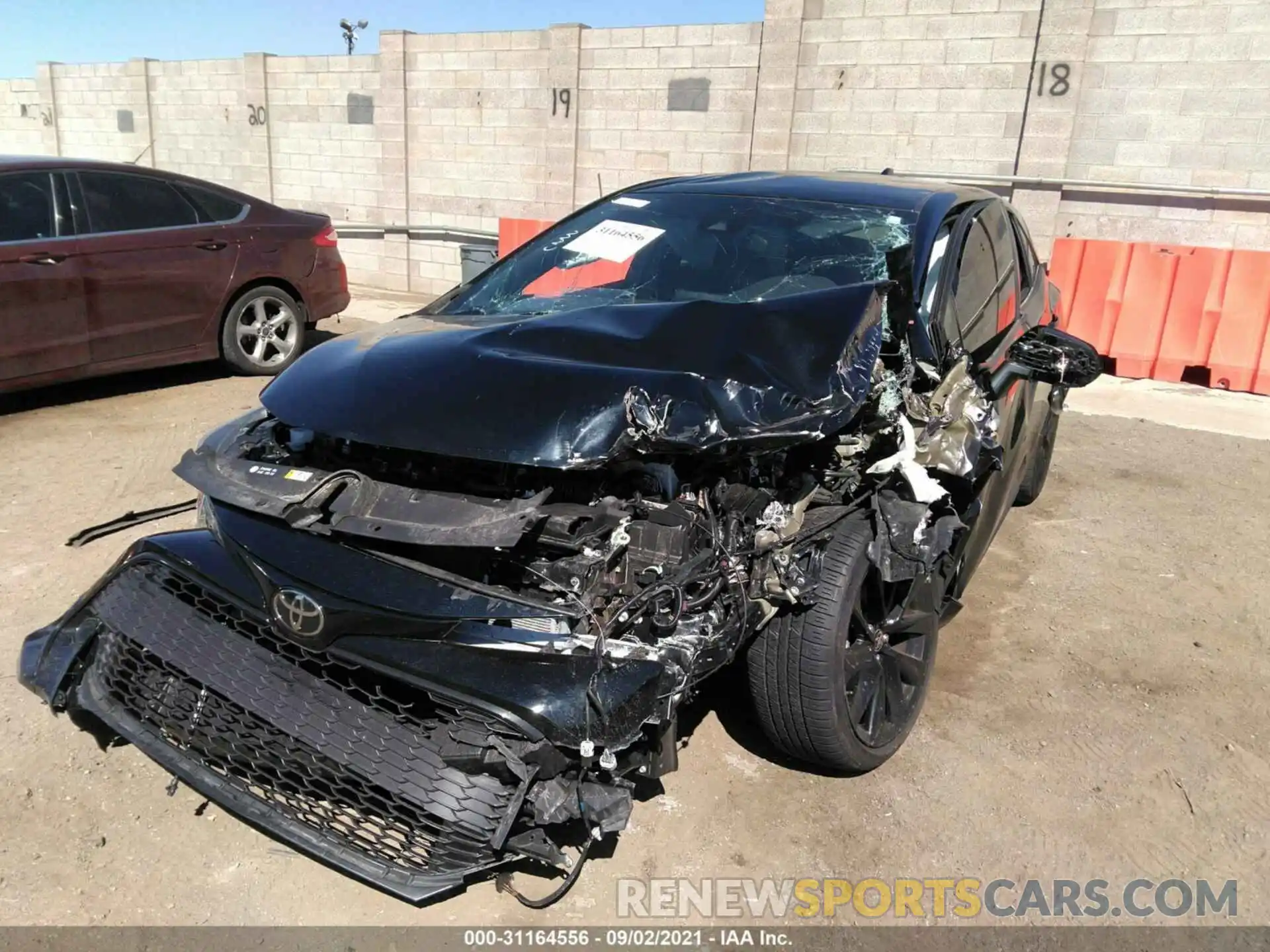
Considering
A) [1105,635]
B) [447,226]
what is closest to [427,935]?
[1105,635]

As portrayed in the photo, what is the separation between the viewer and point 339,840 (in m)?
2.17

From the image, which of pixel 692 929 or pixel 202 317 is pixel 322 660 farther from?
pixel 202 317

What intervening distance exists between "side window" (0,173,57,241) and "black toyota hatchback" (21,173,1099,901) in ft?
12.8

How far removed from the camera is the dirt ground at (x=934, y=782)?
2.43 m

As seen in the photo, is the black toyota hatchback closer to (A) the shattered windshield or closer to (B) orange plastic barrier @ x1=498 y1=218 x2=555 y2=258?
(A) the shattered windshield

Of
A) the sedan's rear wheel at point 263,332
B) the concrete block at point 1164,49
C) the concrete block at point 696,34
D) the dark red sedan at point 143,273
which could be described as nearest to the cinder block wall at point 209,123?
the concrete block at point 696,34

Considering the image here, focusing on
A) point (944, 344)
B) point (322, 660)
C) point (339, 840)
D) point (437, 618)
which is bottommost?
point (339, 840)

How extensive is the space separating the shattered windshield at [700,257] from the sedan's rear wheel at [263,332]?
12.3 ft

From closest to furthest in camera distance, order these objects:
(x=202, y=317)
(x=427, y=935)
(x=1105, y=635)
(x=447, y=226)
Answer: (x=427, y=935), (x=1105, y=635), (x=202, y=317), (x=447, y=226)

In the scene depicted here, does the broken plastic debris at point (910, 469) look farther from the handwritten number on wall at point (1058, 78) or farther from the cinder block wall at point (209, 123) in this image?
the cinder block wall at point (209, 123)

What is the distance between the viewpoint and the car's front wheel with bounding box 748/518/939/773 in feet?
8.50

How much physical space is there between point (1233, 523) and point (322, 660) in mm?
4896

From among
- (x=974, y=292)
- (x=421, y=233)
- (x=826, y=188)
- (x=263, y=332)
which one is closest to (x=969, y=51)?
(x=826, y=188)

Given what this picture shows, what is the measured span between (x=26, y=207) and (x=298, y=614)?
506cm
